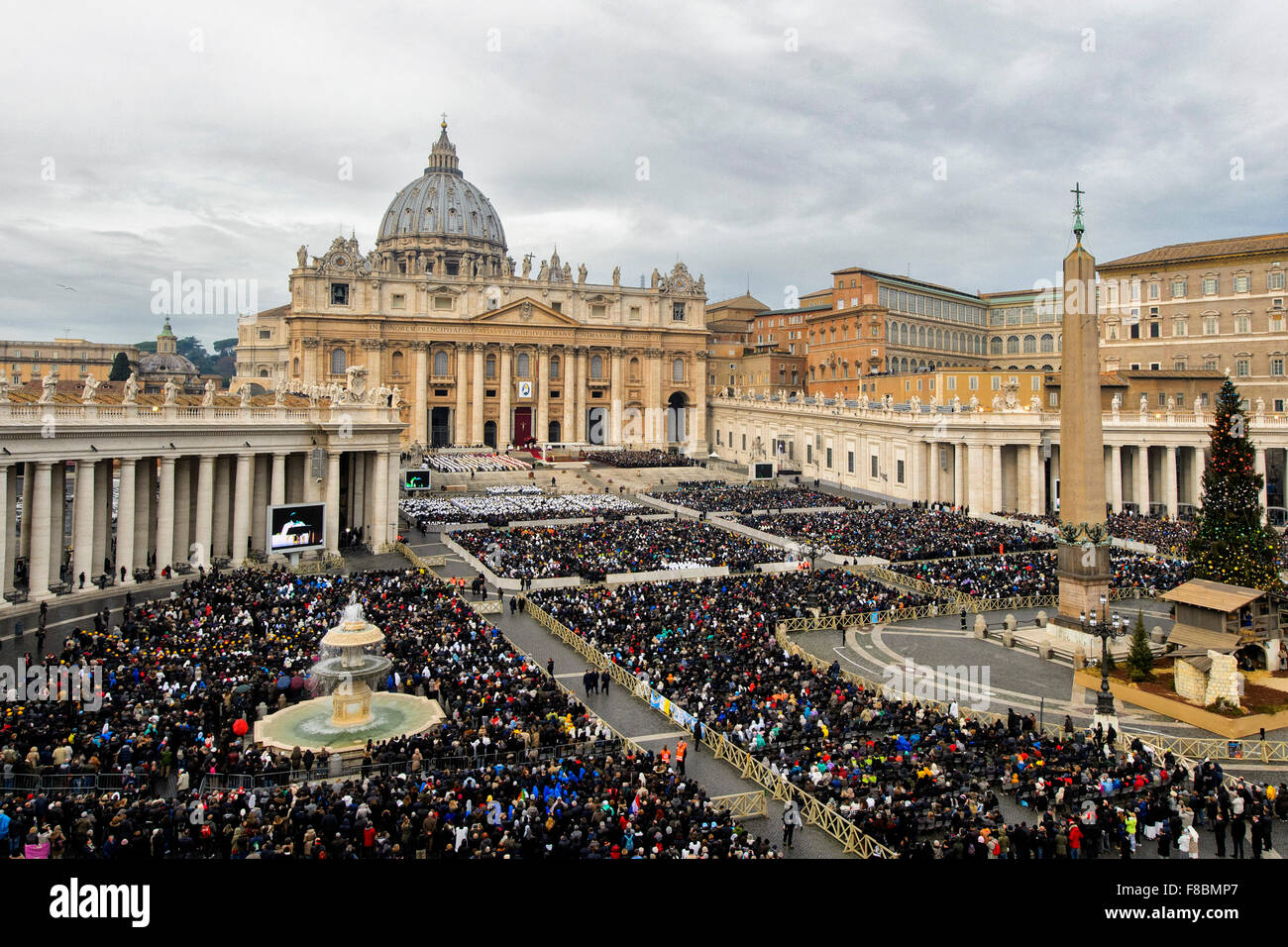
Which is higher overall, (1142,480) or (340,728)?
(1142,480)

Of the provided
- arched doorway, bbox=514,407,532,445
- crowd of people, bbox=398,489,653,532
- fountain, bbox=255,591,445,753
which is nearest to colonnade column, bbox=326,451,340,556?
crowd of people, bbox=398,489,653,532

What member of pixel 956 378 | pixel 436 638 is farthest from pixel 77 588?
pixel 956 378

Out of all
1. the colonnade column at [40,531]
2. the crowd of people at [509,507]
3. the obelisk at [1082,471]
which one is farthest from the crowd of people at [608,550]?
the colonnade column at [40,531]

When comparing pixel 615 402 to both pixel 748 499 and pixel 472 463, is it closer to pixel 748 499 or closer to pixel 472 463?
pixel 472 463

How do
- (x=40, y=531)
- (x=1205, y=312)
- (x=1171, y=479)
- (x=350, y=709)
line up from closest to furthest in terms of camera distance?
1. (x=350, y=709)
2. (x=40, y=531)
3. (x=1171, y=479)
4. (x=1205, y=312)

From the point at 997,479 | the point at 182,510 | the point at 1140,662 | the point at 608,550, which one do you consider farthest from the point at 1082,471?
the point at 182,510

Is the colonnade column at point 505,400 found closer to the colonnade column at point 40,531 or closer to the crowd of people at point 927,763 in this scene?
the colonnade column at point 40,531

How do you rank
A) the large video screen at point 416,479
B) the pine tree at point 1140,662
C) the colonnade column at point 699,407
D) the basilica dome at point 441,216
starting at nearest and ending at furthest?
the pine tree at point 1140,662 → the large video screen at point 416,479 → the colonnade column at point 699,407 → the basilica dome at point 441,216

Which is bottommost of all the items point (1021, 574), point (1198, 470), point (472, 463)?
point (1021, 574)
